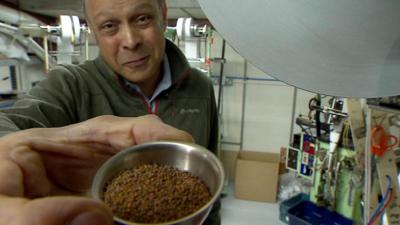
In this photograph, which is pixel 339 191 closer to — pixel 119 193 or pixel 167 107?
pixel 167 107

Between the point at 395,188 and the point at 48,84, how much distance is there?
5.49ft

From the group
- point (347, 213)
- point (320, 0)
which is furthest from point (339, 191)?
point (320, 0)

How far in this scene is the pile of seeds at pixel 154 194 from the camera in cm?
44

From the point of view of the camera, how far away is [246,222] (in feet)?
8.59

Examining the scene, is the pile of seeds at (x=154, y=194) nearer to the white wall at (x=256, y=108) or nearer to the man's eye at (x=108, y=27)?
the man's eye at (x=108, y=27)

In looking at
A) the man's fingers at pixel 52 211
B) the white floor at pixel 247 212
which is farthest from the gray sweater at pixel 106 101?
the white floor at pixel 247 212

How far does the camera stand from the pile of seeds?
0.44 meters

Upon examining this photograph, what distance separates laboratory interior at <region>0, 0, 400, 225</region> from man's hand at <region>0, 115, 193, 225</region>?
0.51 ft

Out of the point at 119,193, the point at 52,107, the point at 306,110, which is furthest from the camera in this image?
the point at 306,110

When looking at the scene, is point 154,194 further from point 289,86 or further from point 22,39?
point 22,39

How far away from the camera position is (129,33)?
885mm

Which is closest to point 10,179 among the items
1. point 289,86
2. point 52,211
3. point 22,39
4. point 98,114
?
point 52,211

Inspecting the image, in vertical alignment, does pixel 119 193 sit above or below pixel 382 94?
below

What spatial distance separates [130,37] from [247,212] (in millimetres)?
2391
